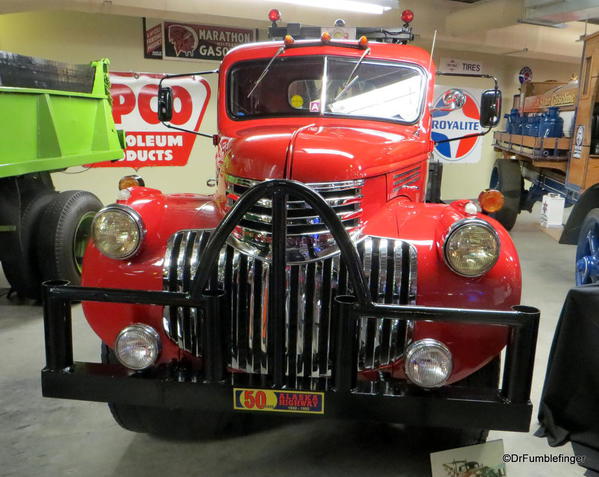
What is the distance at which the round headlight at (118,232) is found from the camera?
2.03 m

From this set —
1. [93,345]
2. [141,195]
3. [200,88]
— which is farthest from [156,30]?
[141,195]

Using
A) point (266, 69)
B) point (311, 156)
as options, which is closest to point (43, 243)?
point (266, 69)

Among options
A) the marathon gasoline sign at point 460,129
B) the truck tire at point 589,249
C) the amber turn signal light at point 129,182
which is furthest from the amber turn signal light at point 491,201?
the marathon gasoline sign at point 460,129

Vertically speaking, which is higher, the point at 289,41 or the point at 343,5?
the point at 343,5

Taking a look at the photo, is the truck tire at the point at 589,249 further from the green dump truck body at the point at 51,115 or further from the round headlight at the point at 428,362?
the green dump truck body at the point at 51,115

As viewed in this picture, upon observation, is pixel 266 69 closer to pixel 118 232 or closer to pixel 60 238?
pixel 118 232

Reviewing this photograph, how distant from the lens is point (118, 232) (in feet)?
6.69

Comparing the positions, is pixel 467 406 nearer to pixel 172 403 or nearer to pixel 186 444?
pixel 172 403

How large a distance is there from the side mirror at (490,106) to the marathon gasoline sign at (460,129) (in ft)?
22.7

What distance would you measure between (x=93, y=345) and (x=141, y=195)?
5.40 ft

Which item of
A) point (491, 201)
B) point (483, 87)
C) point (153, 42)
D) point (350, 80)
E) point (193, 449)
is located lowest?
point (193, 449)

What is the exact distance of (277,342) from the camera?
1748 mm

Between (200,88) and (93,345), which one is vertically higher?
(200,88)

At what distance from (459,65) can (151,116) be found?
5.88m
